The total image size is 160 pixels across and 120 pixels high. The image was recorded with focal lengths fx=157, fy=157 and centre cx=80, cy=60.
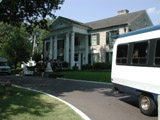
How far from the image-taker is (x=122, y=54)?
6.59m

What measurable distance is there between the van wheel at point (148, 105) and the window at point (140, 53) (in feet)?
3.81

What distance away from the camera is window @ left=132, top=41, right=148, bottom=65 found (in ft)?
17.6

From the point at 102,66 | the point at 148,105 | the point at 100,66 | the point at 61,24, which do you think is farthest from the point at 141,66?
the point at 61,24

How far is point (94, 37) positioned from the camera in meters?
25.2

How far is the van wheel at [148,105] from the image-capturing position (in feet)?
16.0

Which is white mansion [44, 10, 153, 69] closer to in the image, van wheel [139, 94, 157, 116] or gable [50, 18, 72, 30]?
gable [50, 18, 72, 30]

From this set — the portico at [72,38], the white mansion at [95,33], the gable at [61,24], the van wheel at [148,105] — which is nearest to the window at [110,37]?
the white mansion at [95,33]

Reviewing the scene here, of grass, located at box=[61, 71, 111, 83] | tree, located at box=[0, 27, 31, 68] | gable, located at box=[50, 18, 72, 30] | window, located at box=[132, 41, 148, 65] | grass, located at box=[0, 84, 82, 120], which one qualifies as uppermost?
gable, located at box=[50, 18, 72, 30]

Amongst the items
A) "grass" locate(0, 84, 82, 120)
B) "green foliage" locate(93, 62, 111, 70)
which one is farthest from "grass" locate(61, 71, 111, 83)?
"grass" locate(0, 84, 82, 120)

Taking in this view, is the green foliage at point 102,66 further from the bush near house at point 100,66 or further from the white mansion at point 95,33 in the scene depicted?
the white mansion at point 95,33

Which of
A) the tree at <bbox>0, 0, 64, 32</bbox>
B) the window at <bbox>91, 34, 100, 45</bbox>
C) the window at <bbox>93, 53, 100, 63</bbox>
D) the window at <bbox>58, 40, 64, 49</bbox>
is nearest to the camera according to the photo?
the tree at <bbox>0, 0, 64, 32</bbox>

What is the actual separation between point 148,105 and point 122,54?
233cm

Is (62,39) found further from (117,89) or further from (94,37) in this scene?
(117,89)

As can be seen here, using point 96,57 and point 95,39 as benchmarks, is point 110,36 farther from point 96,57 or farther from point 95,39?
point 96,57
